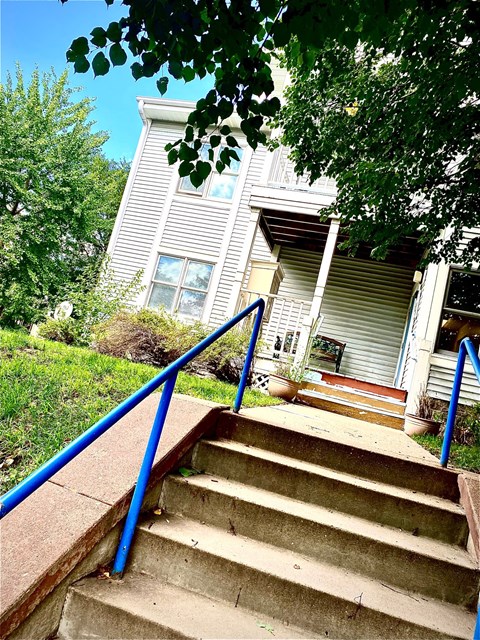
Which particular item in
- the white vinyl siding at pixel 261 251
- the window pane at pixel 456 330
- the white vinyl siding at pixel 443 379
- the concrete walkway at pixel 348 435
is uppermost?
the white vinyl siding at pixel 261 251

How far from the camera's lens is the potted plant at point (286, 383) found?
5.82 metres

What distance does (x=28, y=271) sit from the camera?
12.0 metres

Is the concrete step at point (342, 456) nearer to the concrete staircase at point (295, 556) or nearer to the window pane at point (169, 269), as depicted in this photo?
the concrete staircase at point (295, 556)

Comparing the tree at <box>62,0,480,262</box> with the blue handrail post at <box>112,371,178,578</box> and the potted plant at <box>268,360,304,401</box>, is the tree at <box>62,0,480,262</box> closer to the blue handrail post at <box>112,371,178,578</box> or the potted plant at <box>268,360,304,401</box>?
the blue handrail post at <box>112,371,178,578</box>

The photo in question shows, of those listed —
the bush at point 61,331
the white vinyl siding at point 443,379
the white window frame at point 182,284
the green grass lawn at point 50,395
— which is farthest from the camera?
the white window frame at point 182,284

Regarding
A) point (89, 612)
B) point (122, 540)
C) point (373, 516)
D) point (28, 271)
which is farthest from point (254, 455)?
point (28, 271)

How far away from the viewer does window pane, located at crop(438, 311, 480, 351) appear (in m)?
7.09

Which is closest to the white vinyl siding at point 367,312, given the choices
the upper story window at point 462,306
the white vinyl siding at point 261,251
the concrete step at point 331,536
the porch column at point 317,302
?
the white vinyl siding at point 261,251

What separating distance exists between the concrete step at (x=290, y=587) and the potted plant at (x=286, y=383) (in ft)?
12.1

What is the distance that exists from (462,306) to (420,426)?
2.96 m

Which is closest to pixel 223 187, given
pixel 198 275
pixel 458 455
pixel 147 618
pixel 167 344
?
pixel 198 275

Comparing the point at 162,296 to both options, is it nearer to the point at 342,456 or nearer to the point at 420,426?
the point at 420,426

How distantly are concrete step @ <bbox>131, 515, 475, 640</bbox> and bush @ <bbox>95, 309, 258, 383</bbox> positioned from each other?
466 centimetres

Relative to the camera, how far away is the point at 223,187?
38.0 feet
